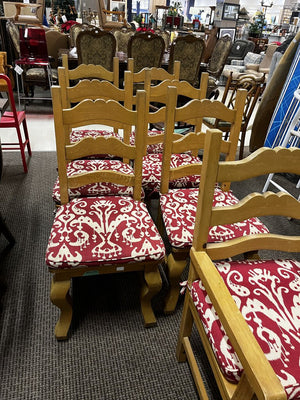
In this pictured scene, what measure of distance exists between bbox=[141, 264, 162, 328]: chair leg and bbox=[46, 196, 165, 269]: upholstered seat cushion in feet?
0.35

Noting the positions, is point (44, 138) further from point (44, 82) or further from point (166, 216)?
point (166, 216)

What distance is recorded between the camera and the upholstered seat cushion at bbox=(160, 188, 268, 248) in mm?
1280

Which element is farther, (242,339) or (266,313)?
(266,313)

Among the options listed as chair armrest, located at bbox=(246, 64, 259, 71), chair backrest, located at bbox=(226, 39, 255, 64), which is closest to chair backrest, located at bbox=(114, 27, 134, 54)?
chair armrest, located at bbox=(246, 64, 259, 71)

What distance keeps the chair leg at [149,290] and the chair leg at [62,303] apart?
0.33m

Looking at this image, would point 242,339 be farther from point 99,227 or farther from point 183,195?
point 183,195

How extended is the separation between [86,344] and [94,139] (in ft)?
2.95

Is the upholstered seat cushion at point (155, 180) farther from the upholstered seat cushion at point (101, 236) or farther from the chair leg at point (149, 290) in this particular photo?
the chair leg at point (149, 290)

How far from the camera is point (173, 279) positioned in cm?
137

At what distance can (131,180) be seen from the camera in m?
1.41

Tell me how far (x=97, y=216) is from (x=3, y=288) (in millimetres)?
683

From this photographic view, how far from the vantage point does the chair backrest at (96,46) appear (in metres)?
3.71

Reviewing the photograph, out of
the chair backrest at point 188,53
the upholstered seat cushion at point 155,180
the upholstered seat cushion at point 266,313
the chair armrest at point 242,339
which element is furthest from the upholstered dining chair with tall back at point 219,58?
the chair armrest at point 242,339

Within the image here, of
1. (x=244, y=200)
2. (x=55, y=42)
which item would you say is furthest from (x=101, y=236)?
(x=55, y=42)
